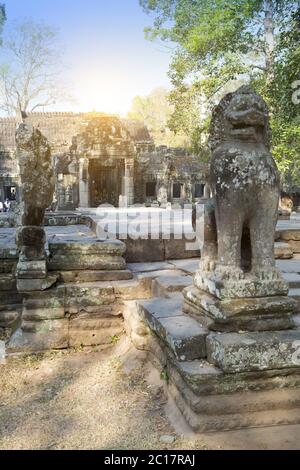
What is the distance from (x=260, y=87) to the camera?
13.0 meters

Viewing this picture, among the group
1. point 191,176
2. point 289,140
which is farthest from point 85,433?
point 191,176

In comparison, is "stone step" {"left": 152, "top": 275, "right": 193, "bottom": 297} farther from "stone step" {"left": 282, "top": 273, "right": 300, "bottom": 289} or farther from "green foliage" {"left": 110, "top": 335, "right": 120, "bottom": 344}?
"stone step" {"left": 282, "top": 273, "right": 300, "bottom": 289}

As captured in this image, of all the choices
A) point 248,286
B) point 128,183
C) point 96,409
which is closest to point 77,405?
point 96,409

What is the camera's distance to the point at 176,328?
3.17m

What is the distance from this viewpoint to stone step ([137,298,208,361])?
2963 mm

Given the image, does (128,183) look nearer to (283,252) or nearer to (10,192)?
(10,192)

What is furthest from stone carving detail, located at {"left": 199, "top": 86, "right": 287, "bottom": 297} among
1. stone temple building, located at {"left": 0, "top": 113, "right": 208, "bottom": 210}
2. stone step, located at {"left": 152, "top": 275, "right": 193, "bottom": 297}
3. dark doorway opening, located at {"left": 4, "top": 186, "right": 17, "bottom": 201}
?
dark doorway opening, located at {"left": 4, "top": 186, "right": 17, "bottom": 201}

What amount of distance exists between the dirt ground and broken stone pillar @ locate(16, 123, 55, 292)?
839mm

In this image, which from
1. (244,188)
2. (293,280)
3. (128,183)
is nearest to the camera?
(244,188)

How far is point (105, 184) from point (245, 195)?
68.7 ft

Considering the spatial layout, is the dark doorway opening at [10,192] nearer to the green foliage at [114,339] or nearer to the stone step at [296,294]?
the green foliage at [114,339]

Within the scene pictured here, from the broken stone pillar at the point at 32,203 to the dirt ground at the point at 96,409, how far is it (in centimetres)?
84

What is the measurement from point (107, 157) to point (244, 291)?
19279mm

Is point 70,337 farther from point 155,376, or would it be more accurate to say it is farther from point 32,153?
point 32,153
